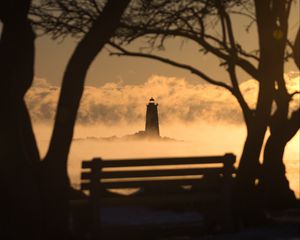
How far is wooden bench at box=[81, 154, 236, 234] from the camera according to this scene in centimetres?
1351

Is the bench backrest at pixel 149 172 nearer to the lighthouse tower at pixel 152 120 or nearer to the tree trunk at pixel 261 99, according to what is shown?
the tree trunk at pixel 261 99

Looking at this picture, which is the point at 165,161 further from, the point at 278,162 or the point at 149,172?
the point at 278,162

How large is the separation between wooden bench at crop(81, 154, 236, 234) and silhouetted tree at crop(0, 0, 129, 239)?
1283 millimetres

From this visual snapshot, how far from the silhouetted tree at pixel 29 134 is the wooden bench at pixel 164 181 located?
128cm

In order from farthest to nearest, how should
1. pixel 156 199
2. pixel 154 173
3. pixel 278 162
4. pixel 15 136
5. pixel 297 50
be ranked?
1. pixel 297 50
2. pixel 278 162
3. pixel 154 173
4. pixel 156 199
5. pixel 15 136

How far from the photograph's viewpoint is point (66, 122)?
12.0m

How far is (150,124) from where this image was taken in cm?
6888

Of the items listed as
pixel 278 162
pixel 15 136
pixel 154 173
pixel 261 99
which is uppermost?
pixel 261 99

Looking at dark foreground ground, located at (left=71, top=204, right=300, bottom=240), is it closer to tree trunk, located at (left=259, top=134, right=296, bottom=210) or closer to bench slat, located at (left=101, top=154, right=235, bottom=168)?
bench slat, located at (left=101, top=154, right=235, bottom=168)

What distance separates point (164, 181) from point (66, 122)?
281 centimetres

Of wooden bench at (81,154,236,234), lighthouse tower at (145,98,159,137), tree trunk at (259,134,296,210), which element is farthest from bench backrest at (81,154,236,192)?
lighthouse tower at (145,98,159,137)

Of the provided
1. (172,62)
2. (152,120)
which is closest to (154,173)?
(172,62)

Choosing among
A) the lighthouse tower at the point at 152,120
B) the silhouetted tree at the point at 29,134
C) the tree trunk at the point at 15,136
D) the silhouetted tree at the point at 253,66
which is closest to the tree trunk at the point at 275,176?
the silhouetted tree at the point at 253,66

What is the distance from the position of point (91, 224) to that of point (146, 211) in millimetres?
1774
